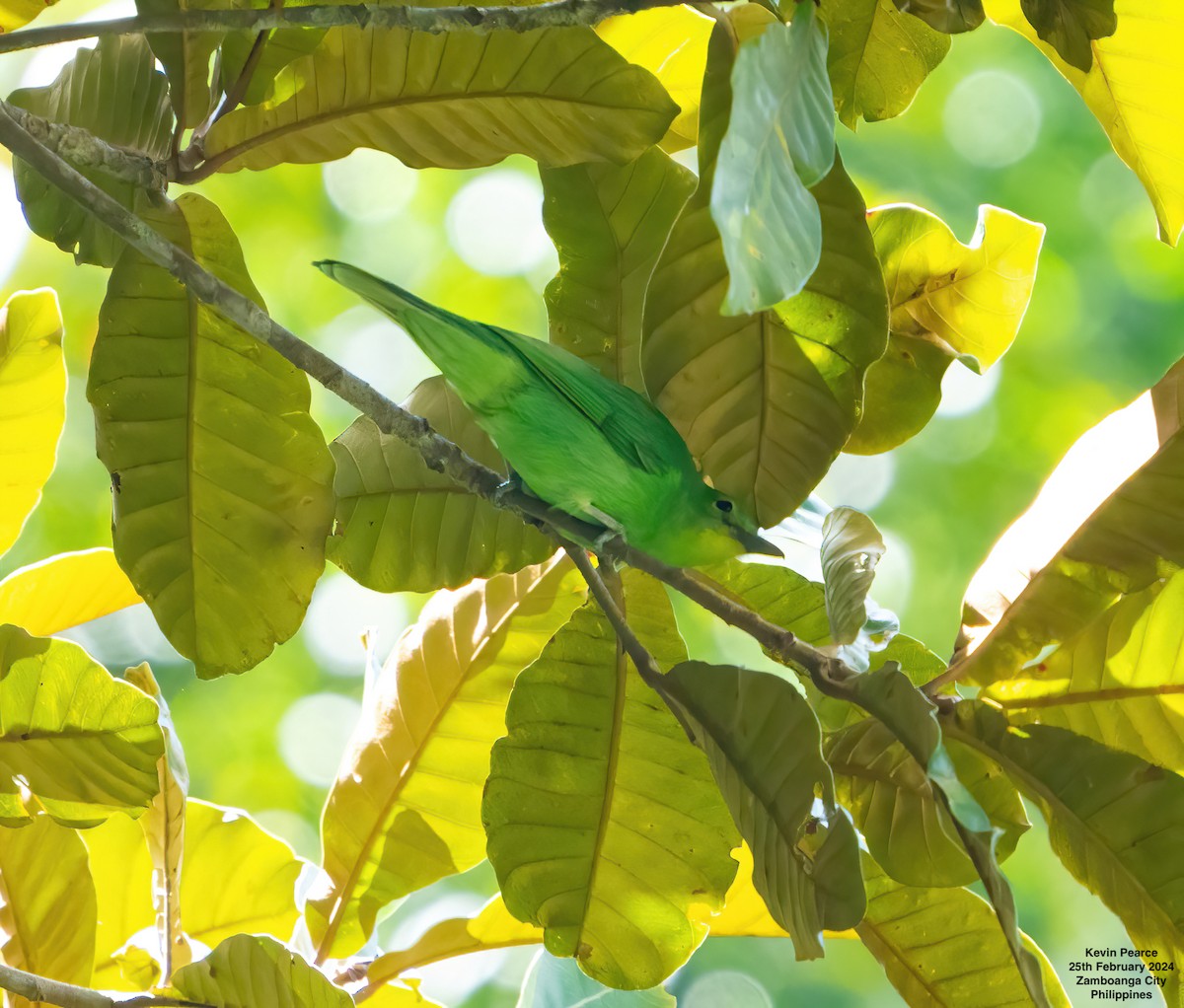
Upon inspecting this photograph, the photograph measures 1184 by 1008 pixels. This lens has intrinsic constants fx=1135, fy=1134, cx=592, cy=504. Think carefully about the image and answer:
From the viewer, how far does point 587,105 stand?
1.77 m

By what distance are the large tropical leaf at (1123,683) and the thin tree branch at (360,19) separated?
3.59 feet

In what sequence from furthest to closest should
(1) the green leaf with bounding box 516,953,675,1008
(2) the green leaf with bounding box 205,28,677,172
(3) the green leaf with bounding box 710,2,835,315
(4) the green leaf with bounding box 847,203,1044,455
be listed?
(1) the green leaf with bounding box 516,953,675,1008 → (4) the green leaf with bounding box 847,203,1044,455 → (2) the green leaf with bounding box 205,28,677,172 → (3) the green leaf with bounding box 710,2,835,315

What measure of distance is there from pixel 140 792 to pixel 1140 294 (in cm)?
561

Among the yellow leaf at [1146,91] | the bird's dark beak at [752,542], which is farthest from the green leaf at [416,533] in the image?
the yellow leaf at [1146,91]

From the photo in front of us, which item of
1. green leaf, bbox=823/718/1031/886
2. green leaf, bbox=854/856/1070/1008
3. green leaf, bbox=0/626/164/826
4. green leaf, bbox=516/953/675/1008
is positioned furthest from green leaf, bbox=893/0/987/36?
green leaf, bbox=516/953/675/1008

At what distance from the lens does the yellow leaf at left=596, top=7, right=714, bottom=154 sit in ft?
6.89

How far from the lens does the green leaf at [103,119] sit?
6.28 feet

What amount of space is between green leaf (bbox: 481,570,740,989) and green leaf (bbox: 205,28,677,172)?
765 millimetres

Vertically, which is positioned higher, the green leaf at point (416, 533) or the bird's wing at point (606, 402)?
the bird's wing at point (606, 402)

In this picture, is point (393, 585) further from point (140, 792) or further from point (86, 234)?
point (86, 234)

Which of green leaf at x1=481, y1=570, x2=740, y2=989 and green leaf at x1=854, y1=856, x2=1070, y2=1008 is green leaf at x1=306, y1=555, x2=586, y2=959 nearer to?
green leaf at x1=481, y1=570, x2=740, y2=989

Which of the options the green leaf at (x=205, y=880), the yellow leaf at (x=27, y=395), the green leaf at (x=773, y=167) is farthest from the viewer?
the green leaf at (x=205, y=880)

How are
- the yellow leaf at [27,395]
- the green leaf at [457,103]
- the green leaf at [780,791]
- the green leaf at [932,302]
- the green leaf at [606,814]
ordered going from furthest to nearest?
the yellow leaf at [27,395], the green leaf at [932,302], the green leaf at [606,814], the green leaf at [457,103], the green leaf at [780,791]

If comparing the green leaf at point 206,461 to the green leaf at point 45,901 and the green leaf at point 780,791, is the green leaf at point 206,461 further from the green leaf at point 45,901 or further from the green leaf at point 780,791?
the green leaf at point 780,791
